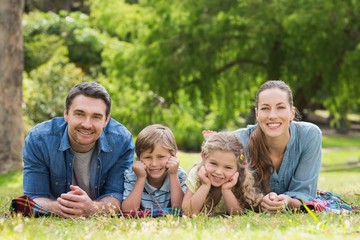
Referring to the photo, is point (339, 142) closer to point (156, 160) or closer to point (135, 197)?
point (156, 160)

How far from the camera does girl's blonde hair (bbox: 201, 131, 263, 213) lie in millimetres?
5477

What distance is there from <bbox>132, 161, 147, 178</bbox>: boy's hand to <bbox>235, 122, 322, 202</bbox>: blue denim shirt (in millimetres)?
1015

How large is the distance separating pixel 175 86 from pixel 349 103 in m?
4.90

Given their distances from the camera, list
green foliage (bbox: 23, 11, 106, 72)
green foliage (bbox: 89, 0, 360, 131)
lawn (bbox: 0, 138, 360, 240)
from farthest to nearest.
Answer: green foliage (bbox: 23, 11, 106, 72) < green foliage (bbox: 89, 0, 360, 131) < lawn (bbox: 0, 138, 360, 240)

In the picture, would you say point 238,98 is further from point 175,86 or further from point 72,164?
point 72,164

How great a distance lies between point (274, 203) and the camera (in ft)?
17.5

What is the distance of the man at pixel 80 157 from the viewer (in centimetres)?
552

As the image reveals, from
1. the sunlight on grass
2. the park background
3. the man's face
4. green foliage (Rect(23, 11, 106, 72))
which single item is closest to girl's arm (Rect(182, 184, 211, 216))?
the man's face

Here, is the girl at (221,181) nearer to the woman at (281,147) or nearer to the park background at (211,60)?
the woman at (281,147)

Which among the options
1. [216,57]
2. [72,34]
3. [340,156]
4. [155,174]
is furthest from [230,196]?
[72,34]

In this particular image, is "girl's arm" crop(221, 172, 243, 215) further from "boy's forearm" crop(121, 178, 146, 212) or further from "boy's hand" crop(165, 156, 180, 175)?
"boy's forearm" crop(121, 178, 146, 212)

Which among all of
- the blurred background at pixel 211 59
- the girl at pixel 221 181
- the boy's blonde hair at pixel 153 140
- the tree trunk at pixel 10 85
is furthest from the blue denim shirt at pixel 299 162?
the blurred background at pixel 211 59

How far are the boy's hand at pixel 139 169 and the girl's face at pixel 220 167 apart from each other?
54cm

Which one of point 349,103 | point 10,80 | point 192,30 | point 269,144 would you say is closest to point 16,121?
point 10,80
